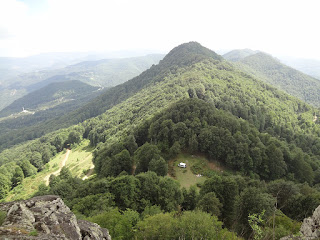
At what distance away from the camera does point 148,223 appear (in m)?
23.7

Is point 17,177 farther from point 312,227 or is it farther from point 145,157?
point 312,227

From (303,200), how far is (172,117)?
44621 mm

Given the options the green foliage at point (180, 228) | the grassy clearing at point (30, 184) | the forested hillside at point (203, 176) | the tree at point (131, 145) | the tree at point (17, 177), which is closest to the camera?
the green foliage at point (180, 228)

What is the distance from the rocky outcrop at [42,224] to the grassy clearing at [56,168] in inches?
2471

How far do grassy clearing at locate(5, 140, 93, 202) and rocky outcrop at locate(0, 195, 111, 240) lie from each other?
6277 cm

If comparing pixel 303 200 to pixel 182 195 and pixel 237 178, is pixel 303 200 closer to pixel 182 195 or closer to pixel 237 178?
pixel 237 178

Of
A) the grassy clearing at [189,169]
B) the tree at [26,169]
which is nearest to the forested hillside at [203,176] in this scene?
the tree at [26,169]

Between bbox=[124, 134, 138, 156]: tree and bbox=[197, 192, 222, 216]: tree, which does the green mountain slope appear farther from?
bbox=[197, 192, 222, 216]: tree

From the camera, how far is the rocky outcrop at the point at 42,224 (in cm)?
1152

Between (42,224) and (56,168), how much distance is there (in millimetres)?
91373

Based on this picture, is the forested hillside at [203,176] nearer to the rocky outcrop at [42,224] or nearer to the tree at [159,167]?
the tree at [159,167]

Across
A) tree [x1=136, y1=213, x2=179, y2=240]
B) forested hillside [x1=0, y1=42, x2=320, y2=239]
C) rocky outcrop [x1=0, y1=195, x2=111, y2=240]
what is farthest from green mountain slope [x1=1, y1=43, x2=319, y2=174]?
rocky outcrop [x1=0, y1=195, x2=111, y2=240]

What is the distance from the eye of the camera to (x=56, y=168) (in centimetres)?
9106

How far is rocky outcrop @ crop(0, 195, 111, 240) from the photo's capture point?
11.5 meters
